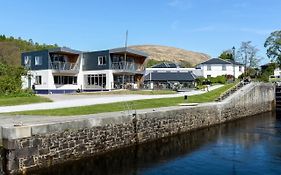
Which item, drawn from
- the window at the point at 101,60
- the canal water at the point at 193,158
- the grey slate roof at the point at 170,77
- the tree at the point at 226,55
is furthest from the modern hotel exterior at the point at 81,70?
the tree at the point at 226,55

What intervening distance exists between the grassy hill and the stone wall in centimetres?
7465

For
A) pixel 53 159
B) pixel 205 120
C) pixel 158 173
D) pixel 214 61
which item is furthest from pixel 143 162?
pixel 214 61

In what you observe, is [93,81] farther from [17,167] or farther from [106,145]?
Result: [17,167]

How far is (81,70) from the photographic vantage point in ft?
201

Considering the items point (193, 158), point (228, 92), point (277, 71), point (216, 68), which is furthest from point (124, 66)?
point (277, 71)

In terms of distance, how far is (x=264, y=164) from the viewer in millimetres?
20125

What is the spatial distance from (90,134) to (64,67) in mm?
38991

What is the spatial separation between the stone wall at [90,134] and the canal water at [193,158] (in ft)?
1.81

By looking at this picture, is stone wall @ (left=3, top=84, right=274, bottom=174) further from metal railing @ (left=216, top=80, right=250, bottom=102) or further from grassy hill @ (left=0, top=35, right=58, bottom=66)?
grassy hill @ (left=0, top=35, right=58, bottom=66)

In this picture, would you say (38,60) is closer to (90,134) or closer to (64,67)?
(64,67)

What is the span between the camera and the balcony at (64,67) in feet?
187

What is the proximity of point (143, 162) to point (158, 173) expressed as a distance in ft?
7.50

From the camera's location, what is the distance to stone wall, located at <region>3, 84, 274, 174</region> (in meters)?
16.6

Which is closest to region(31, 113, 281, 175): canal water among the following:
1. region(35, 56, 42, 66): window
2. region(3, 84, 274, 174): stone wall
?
region(3, 84, 274, 174): stone wall
